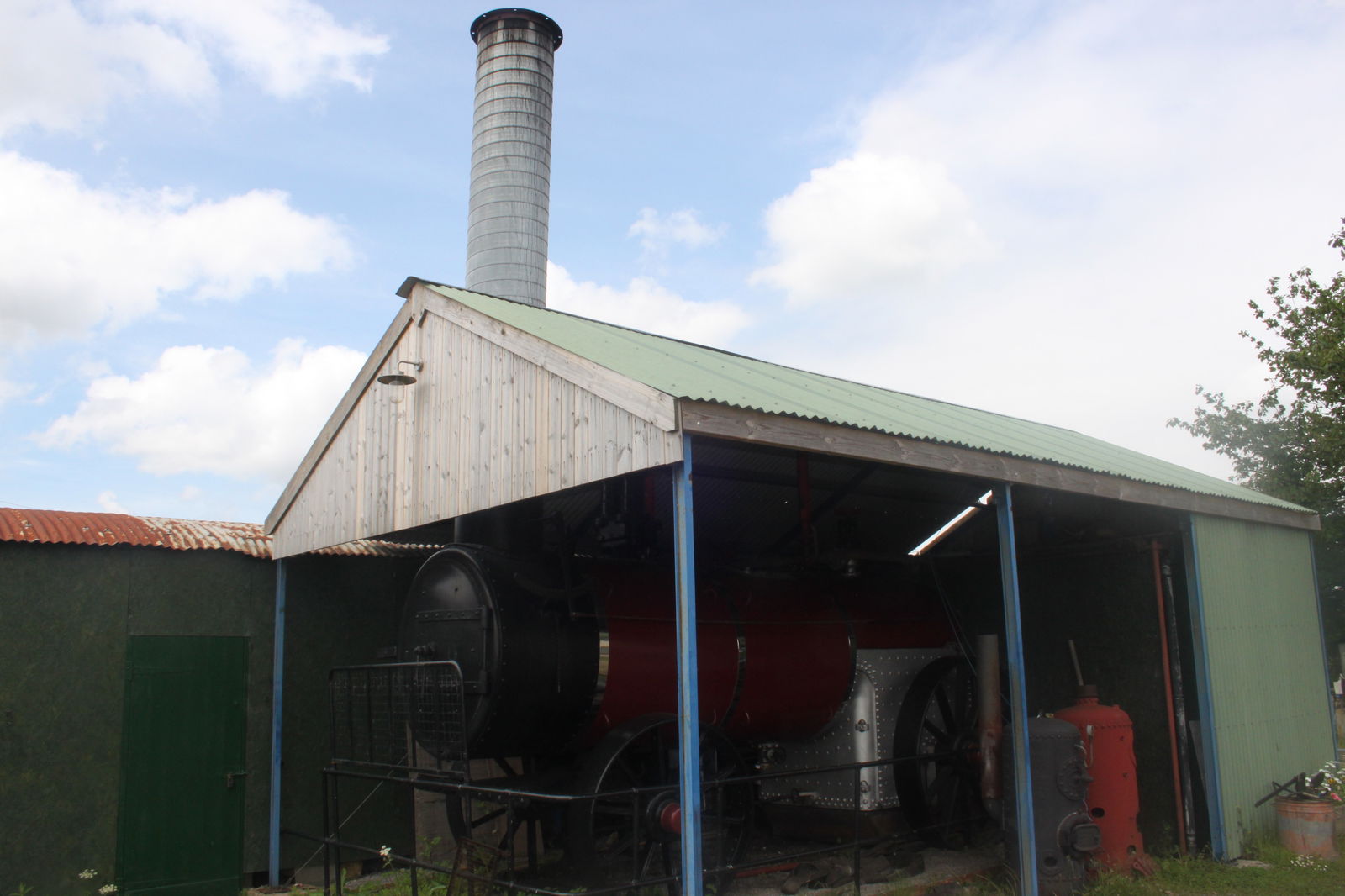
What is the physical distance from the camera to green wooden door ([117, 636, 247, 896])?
841cm

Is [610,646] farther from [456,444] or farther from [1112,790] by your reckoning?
[1112,790]

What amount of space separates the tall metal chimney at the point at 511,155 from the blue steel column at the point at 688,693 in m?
9.78

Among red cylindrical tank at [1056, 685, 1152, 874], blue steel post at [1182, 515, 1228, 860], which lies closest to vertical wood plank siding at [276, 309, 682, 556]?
red cylindrical tank at [1056, 685, 1152, 874]

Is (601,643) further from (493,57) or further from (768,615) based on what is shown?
(493,57)

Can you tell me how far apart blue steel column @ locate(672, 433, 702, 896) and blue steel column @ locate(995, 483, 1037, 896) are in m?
2.75

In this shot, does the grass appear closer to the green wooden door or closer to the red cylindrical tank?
the red cylindrical tank

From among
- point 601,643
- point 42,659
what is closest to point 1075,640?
point 601,643

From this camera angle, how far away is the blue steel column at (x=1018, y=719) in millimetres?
7145

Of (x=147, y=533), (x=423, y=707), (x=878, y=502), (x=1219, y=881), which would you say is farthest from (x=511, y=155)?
(x=1219, y=881)

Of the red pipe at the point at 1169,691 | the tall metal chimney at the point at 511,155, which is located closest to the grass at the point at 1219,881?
the red pipe at the point at 1169,691

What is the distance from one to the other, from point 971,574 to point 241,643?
22.4 ft

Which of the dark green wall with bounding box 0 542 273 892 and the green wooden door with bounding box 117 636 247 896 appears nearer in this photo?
the dark green wall with bounding box 0 542 273 892

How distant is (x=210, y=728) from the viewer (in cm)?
894

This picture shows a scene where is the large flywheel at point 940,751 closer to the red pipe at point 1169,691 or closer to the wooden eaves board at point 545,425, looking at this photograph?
the red pipe at point 1169,691
